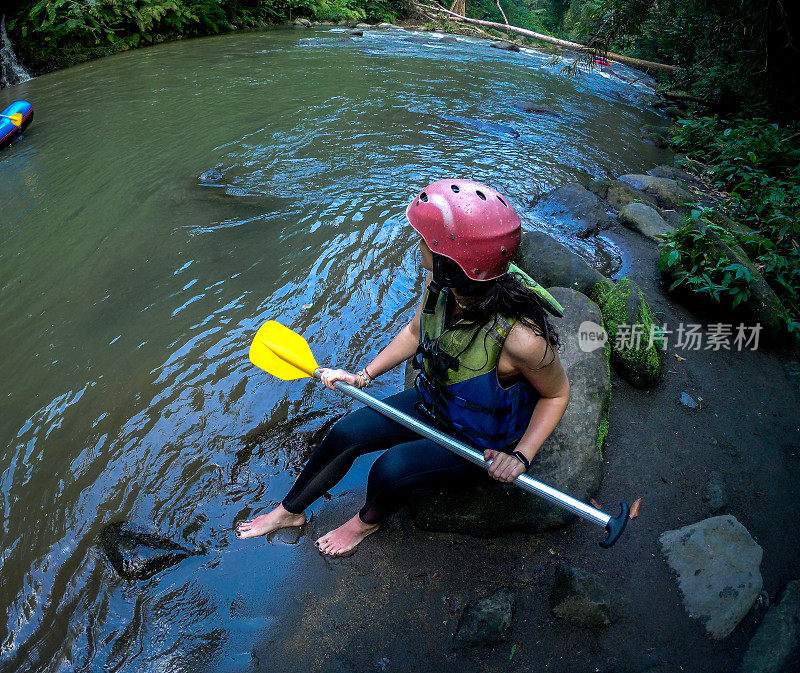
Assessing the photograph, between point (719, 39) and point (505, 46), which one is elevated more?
point (719, 39)

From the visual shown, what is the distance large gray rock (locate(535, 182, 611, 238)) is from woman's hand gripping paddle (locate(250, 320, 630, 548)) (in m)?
3.75

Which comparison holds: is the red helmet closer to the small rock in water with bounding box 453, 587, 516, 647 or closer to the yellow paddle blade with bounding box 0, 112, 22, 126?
the small rock in water with bounding box 453, 587, 516, 647

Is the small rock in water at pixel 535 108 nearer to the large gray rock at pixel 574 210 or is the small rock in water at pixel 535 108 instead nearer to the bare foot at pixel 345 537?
the large gray rock at pixel 574 210

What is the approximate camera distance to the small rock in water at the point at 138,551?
2344 millimetres

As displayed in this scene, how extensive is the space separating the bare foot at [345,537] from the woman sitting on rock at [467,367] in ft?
0.04

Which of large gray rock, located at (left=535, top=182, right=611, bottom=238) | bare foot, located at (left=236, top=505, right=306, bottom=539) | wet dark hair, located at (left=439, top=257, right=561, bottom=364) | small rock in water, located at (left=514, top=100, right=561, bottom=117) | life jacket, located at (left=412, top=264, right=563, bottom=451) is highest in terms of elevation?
wet dark hair, located at (left=439, top=257, right=561, bottom=364)

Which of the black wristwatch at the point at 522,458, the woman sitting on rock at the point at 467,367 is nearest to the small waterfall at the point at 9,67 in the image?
the woman sitting on rock at the point at 467,367

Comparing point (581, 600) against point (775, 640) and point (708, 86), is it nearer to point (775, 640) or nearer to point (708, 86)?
point (775, 640)

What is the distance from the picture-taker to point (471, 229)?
6.01ft

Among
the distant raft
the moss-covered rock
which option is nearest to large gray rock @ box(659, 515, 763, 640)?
the moss-covered rock

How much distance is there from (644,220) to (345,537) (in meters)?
4.78

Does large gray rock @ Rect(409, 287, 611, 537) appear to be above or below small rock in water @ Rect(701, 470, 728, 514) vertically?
above

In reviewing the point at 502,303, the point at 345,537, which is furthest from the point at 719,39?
the point at 345,537

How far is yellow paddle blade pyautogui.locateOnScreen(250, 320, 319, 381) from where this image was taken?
2.85 meters
